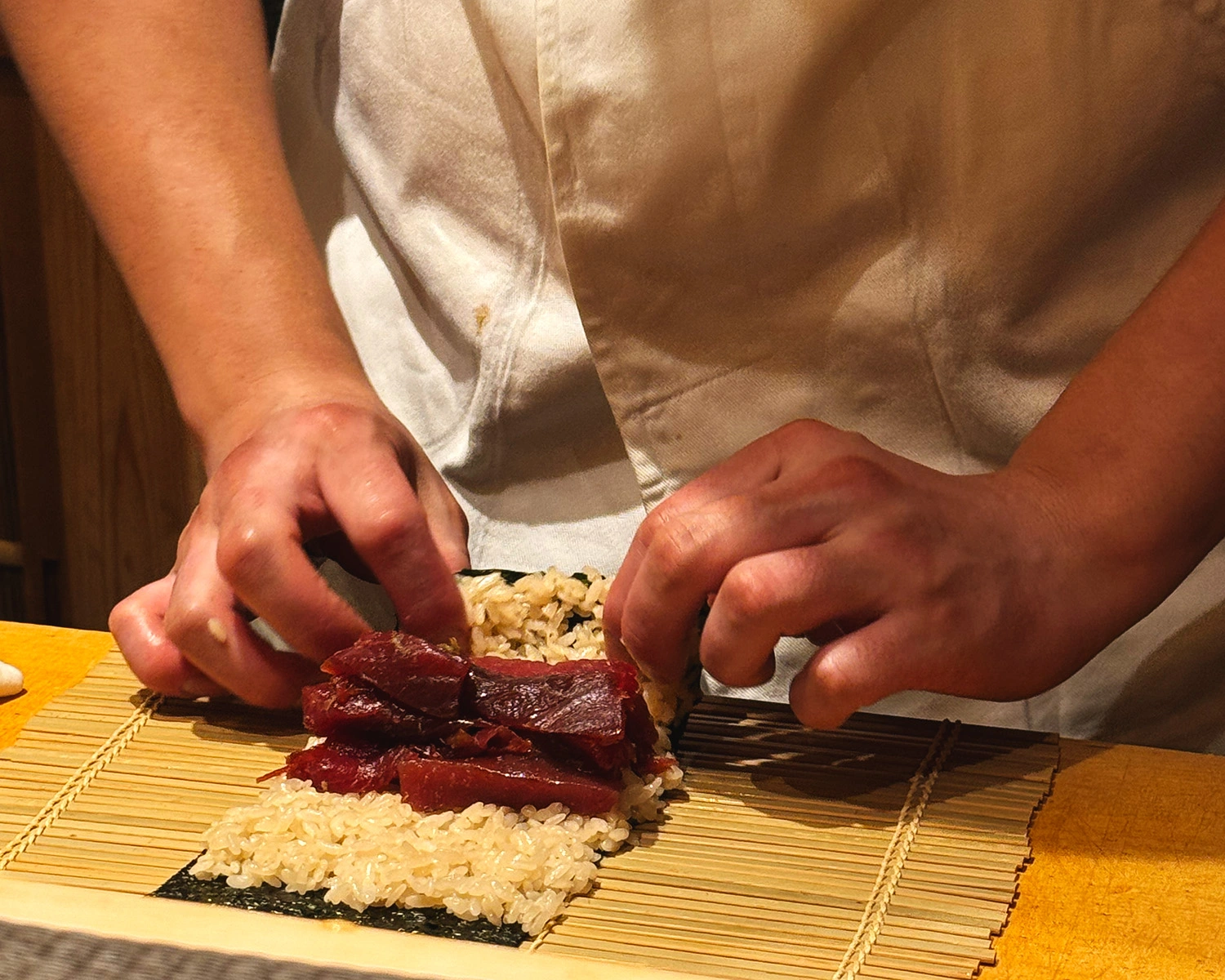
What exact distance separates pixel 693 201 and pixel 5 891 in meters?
1.01

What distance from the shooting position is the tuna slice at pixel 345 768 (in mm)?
1316

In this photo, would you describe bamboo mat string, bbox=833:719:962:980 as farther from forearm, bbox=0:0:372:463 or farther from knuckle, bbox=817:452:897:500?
forearm, bbox=0:0:372:463

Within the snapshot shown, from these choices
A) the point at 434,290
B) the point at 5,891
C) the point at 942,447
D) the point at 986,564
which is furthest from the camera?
the point at 434,290

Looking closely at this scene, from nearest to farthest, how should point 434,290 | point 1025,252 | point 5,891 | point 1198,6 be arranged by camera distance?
point 5,891
point 1198,6
point 1025,252
point 434,290

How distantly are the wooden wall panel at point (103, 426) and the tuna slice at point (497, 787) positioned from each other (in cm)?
232

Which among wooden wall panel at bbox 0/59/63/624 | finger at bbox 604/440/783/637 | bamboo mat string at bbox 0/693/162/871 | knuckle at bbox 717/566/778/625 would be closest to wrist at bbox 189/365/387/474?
bamboo mat string at bbox 0/693/162/871

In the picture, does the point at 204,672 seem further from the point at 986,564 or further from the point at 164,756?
the point at 986,564

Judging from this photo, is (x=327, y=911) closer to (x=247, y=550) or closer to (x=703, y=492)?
(x=247, y=550)

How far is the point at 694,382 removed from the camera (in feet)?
5.59

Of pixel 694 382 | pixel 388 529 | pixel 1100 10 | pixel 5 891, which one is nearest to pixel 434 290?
pixel 694 382

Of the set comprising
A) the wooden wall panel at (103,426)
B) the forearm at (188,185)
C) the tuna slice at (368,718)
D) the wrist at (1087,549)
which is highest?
the forearm at (188,185)

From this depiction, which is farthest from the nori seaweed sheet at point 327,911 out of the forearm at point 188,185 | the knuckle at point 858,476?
the forearm at point 188,185

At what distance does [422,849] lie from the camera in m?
1.18

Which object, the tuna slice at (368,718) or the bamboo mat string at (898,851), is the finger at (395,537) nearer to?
the tuna slice at (368,718)
